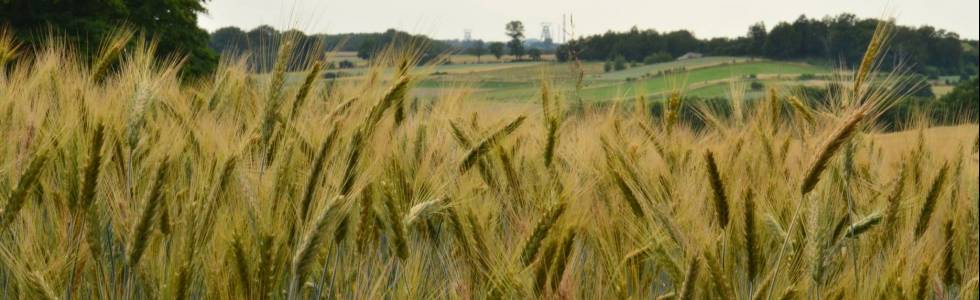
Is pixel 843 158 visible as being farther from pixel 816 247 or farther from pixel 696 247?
pixel 696 247

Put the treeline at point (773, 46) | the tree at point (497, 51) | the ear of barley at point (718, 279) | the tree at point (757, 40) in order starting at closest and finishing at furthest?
1. the ear of barley at point (718, 279)
2. the tree at point (497, 51)
3. the treeline at point (773, 46)
4. the tree at point (757, 40)

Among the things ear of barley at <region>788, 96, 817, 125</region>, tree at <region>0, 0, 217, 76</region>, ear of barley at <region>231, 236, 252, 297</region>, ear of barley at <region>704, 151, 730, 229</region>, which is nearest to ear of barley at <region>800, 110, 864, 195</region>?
ear of barley at <region>704, 151, 730, 229</region>

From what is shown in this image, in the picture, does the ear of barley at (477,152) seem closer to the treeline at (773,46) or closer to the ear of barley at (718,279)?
the ear of barley at (718,279)

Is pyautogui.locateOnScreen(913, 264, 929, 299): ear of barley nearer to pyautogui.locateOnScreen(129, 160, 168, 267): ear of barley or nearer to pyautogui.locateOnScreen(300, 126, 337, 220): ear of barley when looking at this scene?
pyautogui.locateOnScreen(300, 126, 337, 220): ear of barley

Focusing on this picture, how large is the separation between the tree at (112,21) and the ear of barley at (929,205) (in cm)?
1344

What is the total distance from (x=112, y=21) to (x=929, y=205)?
Answer: 16.9 m

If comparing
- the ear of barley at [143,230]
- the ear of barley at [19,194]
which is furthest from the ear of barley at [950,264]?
the ear of barley at [19,194]

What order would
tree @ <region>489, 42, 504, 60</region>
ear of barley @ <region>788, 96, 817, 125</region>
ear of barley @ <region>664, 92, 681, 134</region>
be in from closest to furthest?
ear of barley @ <region>788, 96, 817, 125</region>
ear of barley @ <region>664, 92, 681, 134</region>
tree @ <region>489, 42, 504, 60</region>

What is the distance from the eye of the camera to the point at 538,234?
1.49m

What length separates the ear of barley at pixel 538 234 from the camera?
1.48 meters

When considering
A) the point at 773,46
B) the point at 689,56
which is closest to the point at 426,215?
the point at 773,46

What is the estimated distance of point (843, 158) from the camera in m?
1.70

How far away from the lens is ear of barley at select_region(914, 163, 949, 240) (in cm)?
197

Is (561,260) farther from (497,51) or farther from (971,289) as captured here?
(497,51)
